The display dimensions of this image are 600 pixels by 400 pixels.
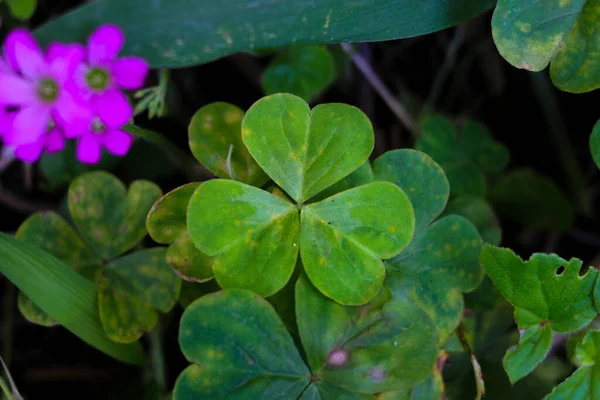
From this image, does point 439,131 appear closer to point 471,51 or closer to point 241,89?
point 471,51

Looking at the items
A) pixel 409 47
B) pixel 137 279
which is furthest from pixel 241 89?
pixel 137 279

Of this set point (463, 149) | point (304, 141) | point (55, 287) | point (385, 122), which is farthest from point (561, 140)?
point (55, 287)

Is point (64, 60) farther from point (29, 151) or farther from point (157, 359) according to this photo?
point (157, 359)

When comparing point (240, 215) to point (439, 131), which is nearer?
point (240, 215)

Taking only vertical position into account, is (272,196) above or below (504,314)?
above

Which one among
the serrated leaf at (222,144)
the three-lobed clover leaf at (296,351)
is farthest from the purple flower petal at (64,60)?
the three-lobed clover leaf at (296,351)

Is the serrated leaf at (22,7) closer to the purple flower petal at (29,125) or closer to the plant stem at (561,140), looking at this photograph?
the purple flower petal at (29,125)
